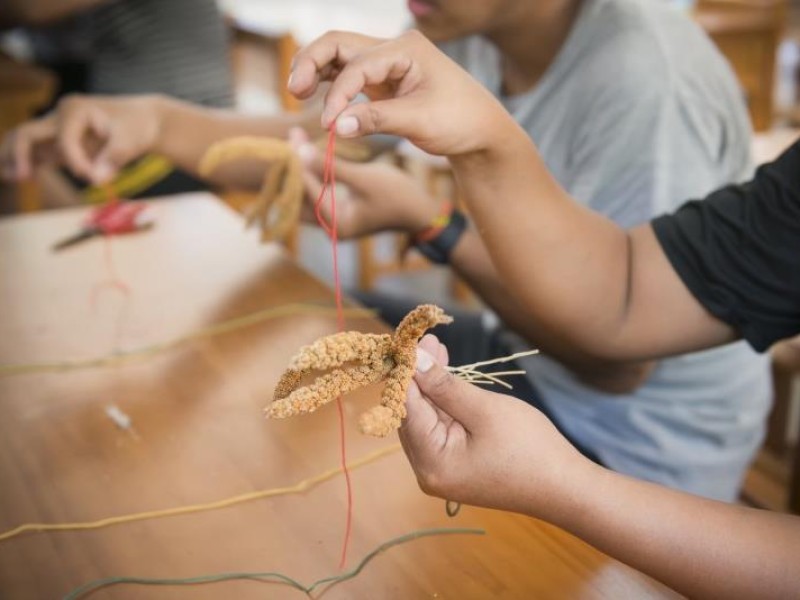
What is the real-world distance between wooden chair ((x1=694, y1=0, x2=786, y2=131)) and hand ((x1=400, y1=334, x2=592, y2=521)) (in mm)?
1656

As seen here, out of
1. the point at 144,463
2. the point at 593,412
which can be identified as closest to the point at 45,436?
the point at 144,463

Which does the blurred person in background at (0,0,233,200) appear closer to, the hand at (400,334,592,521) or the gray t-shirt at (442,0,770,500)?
the gray t-shirt at (442,0,770,500)

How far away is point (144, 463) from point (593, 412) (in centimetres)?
58

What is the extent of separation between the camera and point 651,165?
94 centimetres

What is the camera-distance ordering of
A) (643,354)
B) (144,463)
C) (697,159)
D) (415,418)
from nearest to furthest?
(415,418), (144,463), (643,354), (697,159)

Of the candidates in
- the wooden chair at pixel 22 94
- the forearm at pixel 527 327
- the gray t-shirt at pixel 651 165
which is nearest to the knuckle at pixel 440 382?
the forearm at pixel 527 327

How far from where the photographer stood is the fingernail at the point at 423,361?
54 cm

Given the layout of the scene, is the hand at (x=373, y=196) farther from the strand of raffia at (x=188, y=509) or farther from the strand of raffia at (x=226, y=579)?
the strand of raffia at (x=226, y=579)

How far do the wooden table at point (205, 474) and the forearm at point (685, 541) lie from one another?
2 cm

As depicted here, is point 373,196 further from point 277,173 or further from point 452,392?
point 452,392

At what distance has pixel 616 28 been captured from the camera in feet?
3.19

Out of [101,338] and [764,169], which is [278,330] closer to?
[101,338]

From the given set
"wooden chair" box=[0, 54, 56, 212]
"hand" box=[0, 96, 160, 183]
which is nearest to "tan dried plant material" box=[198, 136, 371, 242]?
"hand" box=[0, 96, 160, 183]

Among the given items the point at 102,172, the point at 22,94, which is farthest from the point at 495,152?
the point at 22,94
